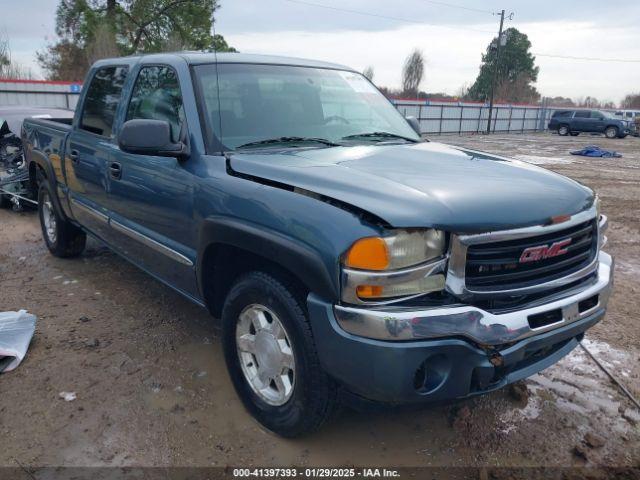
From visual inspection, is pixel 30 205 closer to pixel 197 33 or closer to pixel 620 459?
pixel 620 459

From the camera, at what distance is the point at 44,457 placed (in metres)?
2.55

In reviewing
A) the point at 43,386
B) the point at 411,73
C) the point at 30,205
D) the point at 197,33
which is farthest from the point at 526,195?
the point at 411,73

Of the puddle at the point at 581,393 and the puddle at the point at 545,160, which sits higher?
the puddle at the point at 581,393

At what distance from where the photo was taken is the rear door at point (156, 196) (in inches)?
121

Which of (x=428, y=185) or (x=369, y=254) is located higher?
(x=428, y=185)

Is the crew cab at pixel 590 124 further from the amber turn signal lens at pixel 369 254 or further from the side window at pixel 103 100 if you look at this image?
the amber turn signal lens at pixel 369 254

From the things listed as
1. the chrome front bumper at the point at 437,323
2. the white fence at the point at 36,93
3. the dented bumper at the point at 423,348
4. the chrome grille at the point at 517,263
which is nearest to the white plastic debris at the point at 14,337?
the dented bumper at the point at 423,348

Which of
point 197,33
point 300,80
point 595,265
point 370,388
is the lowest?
point 370,388

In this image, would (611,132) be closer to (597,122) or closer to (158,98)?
(597,122)

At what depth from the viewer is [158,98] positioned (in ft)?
11.4

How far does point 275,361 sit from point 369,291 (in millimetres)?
749

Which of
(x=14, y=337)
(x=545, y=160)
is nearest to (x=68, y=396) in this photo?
(x=14, y=337)

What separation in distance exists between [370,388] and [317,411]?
42cm

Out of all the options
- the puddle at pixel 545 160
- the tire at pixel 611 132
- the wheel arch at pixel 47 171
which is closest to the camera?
the wheel arch at pixel 47 171
